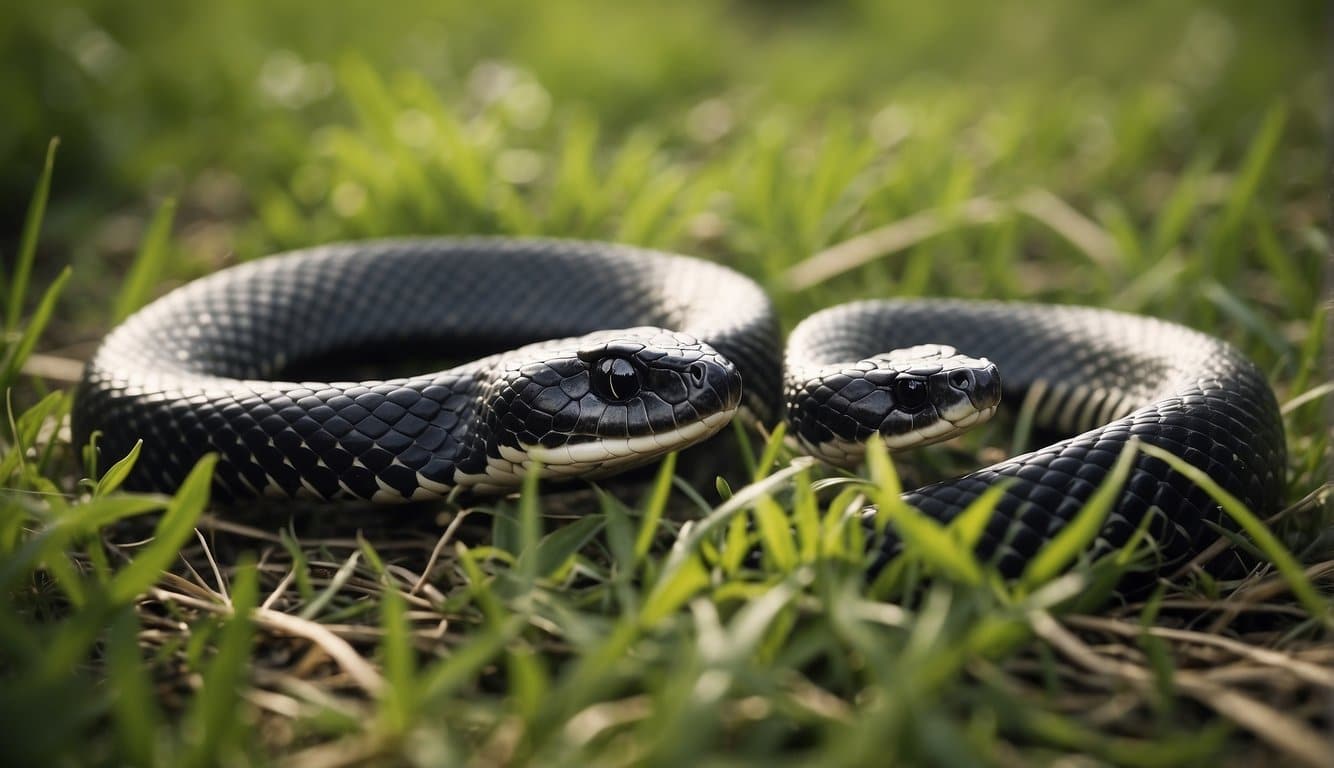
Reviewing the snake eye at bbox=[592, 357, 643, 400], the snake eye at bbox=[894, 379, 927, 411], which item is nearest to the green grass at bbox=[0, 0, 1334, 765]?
the snake eye at bbox=[894, 379, 927, 411]

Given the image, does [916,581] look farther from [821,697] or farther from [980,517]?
[821,697]

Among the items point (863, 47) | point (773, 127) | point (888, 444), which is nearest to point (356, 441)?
point (888, 444)

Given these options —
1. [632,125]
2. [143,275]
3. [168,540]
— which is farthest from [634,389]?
[632,125]

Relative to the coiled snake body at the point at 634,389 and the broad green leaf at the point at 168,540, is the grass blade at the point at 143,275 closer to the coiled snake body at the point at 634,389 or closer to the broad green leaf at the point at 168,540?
the coiled snake body at the point at 634,389

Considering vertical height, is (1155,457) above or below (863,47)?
below

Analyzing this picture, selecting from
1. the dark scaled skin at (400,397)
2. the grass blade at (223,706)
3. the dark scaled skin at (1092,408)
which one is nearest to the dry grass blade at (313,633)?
the grass blade at (223,706)

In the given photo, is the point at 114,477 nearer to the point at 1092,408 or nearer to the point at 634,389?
the point at 634,389

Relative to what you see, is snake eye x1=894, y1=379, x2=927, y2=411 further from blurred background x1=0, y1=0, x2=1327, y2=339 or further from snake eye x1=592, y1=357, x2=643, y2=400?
blurred background x1=0, y1=0, x2=1327, y2=339
